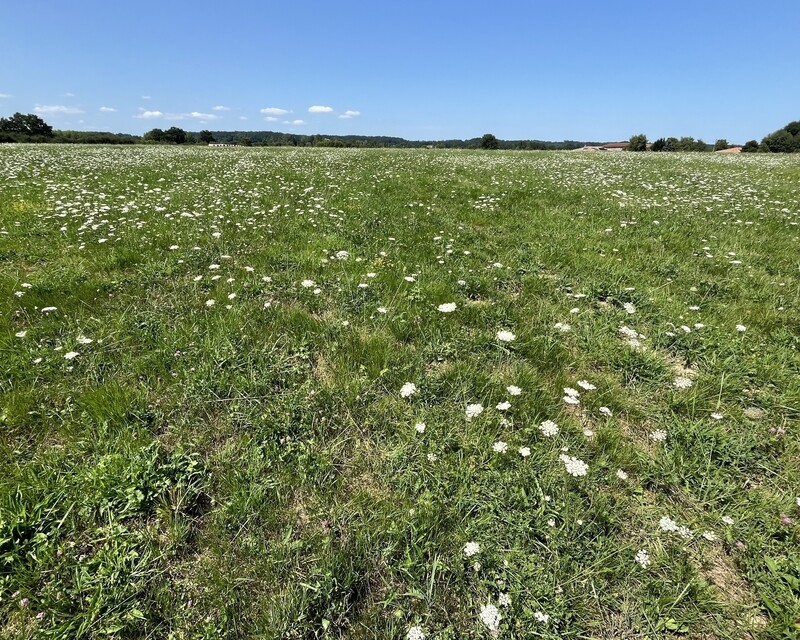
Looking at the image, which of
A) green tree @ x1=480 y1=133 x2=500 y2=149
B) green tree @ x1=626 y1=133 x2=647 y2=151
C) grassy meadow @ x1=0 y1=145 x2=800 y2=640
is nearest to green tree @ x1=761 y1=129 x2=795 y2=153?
green tree @ x1=626 y1=133 x2=647 y2=151

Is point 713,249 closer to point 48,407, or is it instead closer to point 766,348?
point 766,348

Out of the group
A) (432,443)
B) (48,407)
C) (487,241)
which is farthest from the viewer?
(487,241)

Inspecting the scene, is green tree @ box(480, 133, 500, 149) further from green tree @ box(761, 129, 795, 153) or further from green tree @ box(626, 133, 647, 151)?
green tree @ box(761, 129, 795, 153)

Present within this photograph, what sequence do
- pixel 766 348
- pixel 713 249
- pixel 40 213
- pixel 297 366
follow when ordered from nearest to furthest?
1. pixel 297 366
2. pixel 766 348
3. pixel 713 249
4. pixel 40 213

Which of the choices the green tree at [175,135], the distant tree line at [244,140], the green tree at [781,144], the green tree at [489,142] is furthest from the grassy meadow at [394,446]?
the green tree at [781,144]

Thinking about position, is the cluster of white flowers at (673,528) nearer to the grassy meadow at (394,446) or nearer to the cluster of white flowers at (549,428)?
the grassy meadow at (394,446)

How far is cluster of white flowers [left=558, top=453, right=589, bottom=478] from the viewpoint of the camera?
102 inches

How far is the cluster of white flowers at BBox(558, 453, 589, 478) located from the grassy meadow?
0.01m

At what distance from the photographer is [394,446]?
114 inches

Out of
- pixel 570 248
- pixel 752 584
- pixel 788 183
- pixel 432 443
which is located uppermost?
pixel 788 183

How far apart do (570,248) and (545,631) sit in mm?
6451

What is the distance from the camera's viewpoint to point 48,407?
310cm

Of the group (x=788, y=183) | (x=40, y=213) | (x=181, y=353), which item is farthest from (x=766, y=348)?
(x=788, y=183)

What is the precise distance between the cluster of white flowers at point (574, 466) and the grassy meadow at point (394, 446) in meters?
0.01
